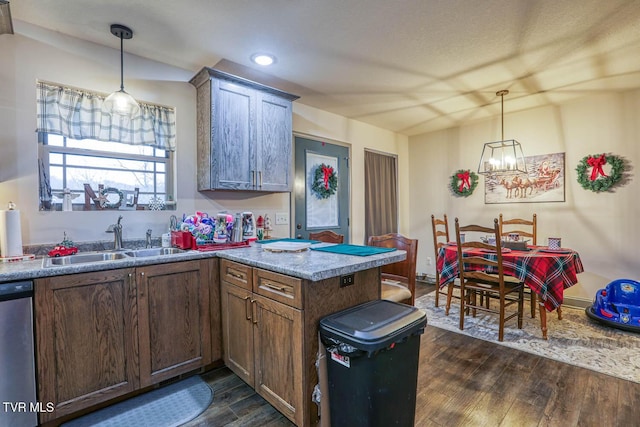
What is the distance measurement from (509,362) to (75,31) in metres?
4.12

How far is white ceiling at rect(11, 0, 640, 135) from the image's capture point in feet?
6.31

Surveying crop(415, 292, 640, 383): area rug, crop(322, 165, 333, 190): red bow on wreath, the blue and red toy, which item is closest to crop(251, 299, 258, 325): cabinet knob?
crop(415, 292, 640, 383): area rug

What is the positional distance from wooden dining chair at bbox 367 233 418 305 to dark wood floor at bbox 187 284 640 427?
0.57m

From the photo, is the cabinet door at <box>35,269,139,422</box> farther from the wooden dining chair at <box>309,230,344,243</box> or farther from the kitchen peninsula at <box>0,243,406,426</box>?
the wooden dining chair at <box>309,230,344,243</box>

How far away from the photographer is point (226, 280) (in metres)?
2.15

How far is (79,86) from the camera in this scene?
2.26 meters

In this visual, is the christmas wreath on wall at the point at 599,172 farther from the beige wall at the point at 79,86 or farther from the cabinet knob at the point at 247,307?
the cabinet knob at the point at 247,307

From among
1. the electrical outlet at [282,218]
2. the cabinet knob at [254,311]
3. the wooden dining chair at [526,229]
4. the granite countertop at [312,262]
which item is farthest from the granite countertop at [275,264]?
the wooden dining chair at [526,229]

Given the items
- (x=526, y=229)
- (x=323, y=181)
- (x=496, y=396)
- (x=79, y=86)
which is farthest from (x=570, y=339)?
(x=79, y=86)

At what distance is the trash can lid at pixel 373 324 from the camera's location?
133 centimetres

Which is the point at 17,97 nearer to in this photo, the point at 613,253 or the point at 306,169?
the point at 306,169

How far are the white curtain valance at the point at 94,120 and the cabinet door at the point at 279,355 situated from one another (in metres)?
1.76

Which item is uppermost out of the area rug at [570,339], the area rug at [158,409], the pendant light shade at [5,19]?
the pendant light shade at [5,19]

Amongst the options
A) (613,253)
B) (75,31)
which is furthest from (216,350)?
(613,253)
